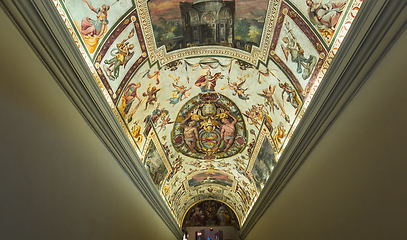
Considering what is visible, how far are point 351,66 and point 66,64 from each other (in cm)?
494

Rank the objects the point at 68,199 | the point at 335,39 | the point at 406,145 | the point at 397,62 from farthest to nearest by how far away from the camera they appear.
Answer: the point at 335,39 → the point at 68,199 → the point at 397,62 → the point at 406,145

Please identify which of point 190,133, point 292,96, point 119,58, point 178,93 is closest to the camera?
point 119,58

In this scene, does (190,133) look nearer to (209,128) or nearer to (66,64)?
(209,128)

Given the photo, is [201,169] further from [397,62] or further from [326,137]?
[397,62]

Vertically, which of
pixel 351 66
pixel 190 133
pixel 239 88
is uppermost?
pixel 239 88

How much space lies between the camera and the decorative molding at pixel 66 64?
3678mm

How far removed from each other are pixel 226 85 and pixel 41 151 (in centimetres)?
711

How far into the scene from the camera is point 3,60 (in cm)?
323

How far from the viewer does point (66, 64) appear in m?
4.60

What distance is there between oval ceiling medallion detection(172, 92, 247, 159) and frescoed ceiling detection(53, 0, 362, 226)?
0.05 metres

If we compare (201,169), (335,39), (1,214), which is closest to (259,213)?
(201,169)

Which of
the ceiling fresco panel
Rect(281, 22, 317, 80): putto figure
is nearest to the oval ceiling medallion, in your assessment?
Rect(281, 22, 317, 80): putto figure

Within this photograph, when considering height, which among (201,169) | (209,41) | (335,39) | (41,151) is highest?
(209,41)

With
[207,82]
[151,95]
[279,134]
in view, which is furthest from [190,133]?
[279,134]
